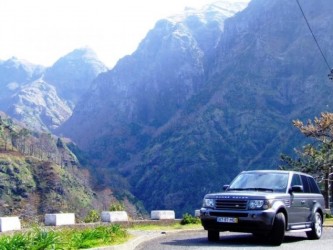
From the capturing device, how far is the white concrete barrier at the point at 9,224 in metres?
12.9

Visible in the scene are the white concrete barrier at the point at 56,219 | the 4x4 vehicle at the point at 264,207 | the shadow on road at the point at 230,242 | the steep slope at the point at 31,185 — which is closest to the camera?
the 4x4 vehicle at the point at 264,207

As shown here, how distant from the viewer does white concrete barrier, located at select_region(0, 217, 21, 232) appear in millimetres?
12883

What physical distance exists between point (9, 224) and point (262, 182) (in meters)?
6.49

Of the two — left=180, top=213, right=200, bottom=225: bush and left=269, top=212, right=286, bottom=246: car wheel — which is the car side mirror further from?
left=180, top=213, right=200, bottom=225: bush

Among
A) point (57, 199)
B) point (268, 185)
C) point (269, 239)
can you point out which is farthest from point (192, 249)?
point (57, 199)

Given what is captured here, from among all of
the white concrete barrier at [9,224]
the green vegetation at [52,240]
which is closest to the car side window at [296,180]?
the green vegetation at [52,240]

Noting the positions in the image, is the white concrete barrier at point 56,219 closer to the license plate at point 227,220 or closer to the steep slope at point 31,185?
the license plate at point 227,220

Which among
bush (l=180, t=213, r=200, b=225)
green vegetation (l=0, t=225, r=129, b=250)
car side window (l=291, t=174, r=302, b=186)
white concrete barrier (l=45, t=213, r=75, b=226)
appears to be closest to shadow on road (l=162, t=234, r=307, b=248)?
car side window (l=291, t=174, r=302, b=186)

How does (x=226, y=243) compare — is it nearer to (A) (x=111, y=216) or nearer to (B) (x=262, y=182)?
(B) (x=262, y=182)

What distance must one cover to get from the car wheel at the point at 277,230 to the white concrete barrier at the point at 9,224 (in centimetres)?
622

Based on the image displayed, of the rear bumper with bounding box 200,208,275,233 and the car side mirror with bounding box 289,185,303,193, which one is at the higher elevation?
the car side mirror with bounding box 289,185,303,193

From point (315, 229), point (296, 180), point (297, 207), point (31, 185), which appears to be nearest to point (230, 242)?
point (297, 207)

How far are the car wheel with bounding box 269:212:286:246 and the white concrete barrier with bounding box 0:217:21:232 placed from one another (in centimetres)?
622

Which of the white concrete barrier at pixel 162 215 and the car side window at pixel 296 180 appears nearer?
the car side window at pixel 296 180
